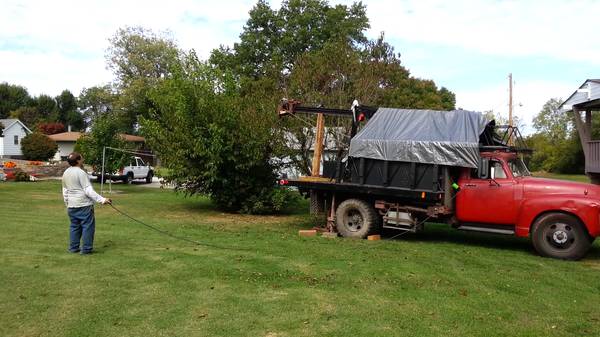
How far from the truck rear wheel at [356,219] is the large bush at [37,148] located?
4231cm

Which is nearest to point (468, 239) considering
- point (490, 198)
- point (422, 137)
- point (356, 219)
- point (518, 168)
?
point (490, 198)

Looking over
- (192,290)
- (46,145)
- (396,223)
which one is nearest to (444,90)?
(46,145)

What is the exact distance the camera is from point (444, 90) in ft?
185

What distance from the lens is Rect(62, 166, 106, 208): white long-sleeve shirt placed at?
9000 mm

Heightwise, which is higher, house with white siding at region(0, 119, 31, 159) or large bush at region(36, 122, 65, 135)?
large bush at region(36, 122, 65, 135)

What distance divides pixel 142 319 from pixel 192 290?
1.21 m

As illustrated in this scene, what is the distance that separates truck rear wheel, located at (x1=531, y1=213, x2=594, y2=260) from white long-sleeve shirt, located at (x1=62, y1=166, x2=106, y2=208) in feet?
26.4

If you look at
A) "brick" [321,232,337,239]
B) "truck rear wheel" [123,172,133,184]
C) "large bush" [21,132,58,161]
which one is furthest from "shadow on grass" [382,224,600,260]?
"large bush" [21,132,58,161]

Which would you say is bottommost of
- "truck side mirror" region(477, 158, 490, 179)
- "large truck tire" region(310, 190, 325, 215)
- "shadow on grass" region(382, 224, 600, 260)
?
"shadow on grass" region(382, 224, 600, 260)

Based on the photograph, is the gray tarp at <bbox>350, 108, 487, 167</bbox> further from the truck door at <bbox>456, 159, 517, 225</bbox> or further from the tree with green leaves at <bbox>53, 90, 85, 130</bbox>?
the tree with green leaves at <bbox>53, 90, 85, 130</bbox>

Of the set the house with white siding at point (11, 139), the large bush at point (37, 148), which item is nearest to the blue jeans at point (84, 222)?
the large bush at point (37, 148)

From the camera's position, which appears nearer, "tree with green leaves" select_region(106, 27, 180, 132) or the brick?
the brick

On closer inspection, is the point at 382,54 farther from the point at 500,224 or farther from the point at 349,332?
the point at 349,332

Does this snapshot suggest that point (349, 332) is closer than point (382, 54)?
Yes
